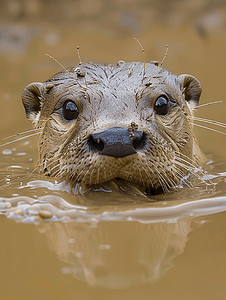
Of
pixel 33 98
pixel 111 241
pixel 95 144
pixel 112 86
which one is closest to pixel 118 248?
pixel 111 241

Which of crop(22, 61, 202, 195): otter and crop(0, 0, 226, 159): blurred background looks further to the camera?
crop(0, 0, 226, 159): blurred background

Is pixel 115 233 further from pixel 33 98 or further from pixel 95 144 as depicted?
pixel 33 98

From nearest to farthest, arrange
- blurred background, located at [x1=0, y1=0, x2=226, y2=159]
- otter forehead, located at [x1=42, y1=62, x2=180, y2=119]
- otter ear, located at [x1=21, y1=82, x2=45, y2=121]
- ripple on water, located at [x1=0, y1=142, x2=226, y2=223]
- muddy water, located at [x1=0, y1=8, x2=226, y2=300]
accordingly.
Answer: muddy water, located at [x1=0, y1=8, x2=226, y2=300], ripple on water, located at [x1=0, y1=142, x2=226, y2=223], otter forehead, located at [x1=42, y1=62, x2=180, y2=119], otter ear, located at [x1=21, y1=82, x2=45, y2=121], blurred background, located at [x1=0, y1=0, x2=226, y2=159]

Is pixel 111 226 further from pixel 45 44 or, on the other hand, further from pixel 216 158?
pixel 45 44

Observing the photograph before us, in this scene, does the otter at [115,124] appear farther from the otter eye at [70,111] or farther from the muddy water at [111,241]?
the muddy water at [111,241]

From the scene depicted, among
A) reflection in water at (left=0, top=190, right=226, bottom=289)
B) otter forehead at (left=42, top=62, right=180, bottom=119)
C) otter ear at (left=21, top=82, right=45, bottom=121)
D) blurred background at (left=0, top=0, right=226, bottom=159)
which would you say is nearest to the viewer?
reflection in water at (left=0, top=190, right=226, bottom=289)

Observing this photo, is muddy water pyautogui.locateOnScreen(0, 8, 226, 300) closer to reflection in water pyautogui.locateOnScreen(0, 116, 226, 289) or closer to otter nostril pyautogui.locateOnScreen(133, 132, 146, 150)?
reflection in water pyautogui.locateOnScreen(0, 116, 226, 289)

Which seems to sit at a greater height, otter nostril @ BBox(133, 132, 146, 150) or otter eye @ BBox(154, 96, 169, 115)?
otter eye @ BBox(154, 96, 169, 115)

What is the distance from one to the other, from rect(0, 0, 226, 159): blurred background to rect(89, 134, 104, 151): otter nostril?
186 inches

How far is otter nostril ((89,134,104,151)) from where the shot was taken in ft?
8.69

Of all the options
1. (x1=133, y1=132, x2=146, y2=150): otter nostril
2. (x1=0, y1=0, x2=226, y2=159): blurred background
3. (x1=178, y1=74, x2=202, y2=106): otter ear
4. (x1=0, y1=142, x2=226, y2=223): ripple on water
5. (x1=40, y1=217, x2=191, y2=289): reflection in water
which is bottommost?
(x1=40, y1=217, x2=191, y2=289): reflection in water

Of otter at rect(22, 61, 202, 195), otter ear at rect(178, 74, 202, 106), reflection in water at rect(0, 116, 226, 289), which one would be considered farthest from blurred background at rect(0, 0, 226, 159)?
reflection in water at rect(0, 116, 226, 289)

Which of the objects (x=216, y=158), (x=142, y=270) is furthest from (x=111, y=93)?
(x=216, y=158)

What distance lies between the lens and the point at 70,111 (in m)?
3.34
